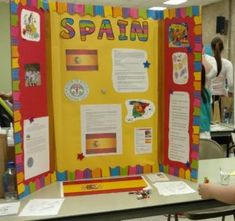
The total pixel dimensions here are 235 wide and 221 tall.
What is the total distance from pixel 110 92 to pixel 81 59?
9.1 inches

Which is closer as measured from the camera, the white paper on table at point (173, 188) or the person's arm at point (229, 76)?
the white paper on table at point (173, 188)

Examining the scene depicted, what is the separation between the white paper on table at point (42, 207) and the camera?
1.54 metres

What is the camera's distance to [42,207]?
62.8 inches

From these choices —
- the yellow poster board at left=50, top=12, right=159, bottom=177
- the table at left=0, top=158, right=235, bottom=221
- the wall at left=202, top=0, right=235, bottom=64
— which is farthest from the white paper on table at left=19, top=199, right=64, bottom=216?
the wall at left=202, top=0, right=235, bottom=64

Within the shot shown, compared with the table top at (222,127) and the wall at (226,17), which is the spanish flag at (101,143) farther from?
the wall at (226,17)

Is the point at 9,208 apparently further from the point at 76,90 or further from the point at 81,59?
the point at 81,59

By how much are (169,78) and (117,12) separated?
1.48ft

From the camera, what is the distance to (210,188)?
5.50ft

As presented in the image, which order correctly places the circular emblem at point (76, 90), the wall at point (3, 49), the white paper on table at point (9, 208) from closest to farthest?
1. the white paper on table at point (9, 208)
2. the circular emblem at point (76, 90)
3. the wall at point (3, 49)

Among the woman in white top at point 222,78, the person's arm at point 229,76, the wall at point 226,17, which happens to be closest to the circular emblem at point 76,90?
the woman in white top at point 222,78

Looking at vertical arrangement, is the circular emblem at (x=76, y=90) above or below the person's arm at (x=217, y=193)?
above

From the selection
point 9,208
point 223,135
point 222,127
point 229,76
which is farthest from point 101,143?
point 229,76

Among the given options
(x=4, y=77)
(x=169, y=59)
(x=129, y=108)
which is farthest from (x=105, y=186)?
(x=4, y=77)

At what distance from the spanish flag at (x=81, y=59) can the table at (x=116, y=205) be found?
624mm
